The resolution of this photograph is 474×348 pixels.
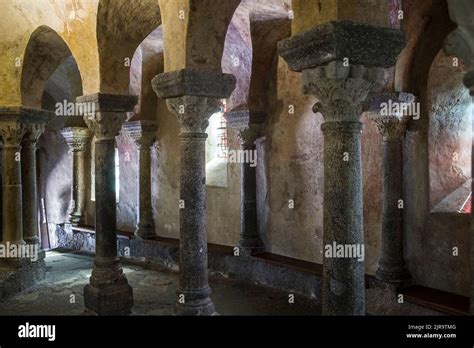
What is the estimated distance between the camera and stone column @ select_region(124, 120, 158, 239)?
10555mm

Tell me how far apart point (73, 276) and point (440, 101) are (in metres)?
7.18

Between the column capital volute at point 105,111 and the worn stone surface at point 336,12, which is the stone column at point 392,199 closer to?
the worn stone surface at point 336,12

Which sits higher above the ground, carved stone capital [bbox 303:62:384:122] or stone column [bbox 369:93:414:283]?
carved stone capital [bbox 303:62:384:122]

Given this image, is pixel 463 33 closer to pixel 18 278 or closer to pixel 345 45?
pixel 345 45

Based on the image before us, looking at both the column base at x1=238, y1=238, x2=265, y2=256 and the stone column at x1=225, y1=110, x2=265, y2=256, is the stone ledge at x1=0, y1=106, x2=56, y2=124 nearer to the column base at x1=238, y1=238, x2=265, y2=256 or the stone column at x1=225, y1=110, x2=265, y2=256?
the stone column at x1=225, y1=110, x2=265, y2=256

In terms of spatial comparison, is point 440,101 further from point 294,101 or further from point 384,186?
point 294,101

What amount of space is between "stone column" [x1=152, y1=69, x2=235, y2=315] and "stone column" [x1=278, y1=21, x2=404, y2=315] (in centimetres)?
171

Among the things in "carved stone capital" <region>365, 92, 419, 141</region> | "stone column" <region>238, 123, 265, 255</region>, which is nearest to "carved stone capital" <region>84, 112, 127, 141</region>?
"stone column" <region>238, 123, 265, 255</region>

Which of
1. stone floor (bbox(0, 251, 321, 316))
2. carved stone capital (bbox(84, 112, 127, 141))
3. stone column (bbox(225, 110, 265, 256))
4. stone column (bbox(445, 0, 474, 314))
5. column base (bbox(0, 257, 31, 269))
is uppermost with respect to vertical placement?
stone column (bbox(445, 0, 474, 314))

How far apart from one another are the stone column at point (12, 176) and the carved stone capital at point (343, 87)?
6.13 metres

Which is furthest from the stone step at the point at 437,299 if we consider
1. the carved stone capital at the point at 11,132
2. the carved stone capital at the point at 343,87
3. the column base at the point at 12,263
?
the carved stone capital at the point at 11,132

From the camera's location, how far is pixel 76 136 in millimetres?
11867

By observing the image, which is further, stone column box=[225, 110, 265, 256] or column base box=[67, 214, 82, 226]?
column base box=[67, 214, 82, 226]

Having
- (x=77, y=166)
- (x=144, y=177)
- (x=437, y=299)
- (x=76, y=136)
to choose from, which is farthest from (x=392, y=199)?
(x=77, y=166)
